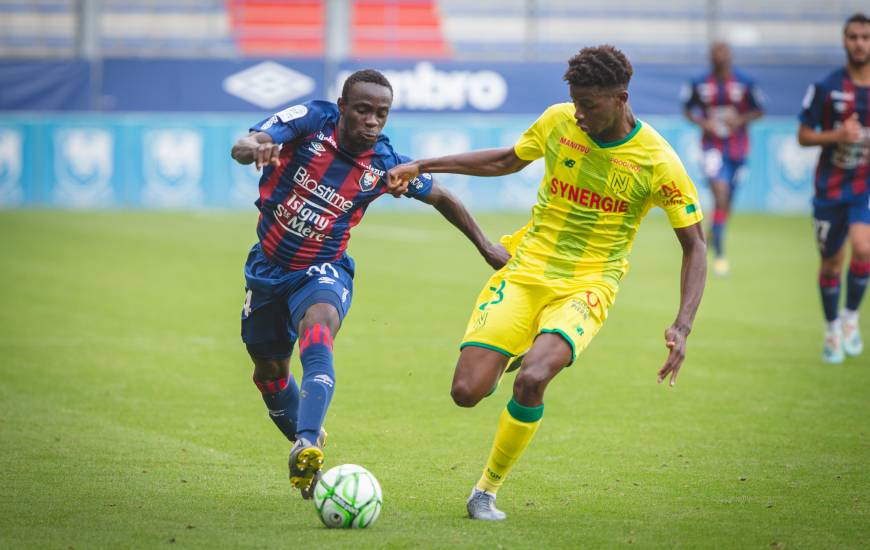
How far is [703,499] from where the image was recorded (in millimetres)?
6340

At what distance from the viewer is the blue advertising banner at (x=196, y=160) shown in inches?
939

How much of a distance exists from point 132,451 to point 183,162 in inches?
697

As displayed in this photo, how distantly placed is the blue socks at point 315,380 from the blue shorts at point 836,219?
5.78 m

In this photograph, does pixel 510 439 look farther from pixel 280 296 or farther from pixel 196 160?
pixel 196 160

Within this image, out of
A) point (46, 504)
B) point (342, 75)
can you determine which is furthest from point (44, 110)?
point (46, 504)

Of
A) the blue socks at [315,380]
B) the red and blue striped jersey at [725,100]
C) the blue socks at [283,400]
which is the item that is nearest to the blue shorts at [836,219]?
the blue socks at [283,400]

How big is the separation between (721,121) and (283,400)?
1128 centimetres

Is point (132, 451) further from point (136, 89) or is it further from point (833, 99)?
point (136, 89)

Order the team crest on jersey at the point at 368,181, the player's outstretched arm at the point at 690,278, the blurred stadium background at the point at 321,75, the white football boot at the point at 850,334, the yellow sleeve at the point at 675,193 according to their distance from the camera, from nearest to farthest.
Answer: the player's outstretched arm at the point at 690,278, the yellow sleeve at the point at 675,193, the team crest on jersey at the point at 368,181, the white football boot at the point at 850,334, the blurred stadium background at the point at 321,75

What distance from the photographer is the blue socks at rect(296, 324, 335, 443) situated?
571 centimetres

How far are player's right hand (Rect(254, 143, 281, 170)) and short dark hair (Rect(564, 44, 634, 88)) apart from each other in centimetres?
140

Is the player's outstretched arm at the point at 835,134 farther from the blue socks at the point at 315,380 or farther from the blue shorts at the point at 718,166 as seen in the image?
the blue shorts at the point at 718,166

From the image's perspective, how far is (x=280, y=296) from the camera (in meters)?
6.52

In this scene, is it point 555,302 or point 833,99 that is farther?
point 833,99
